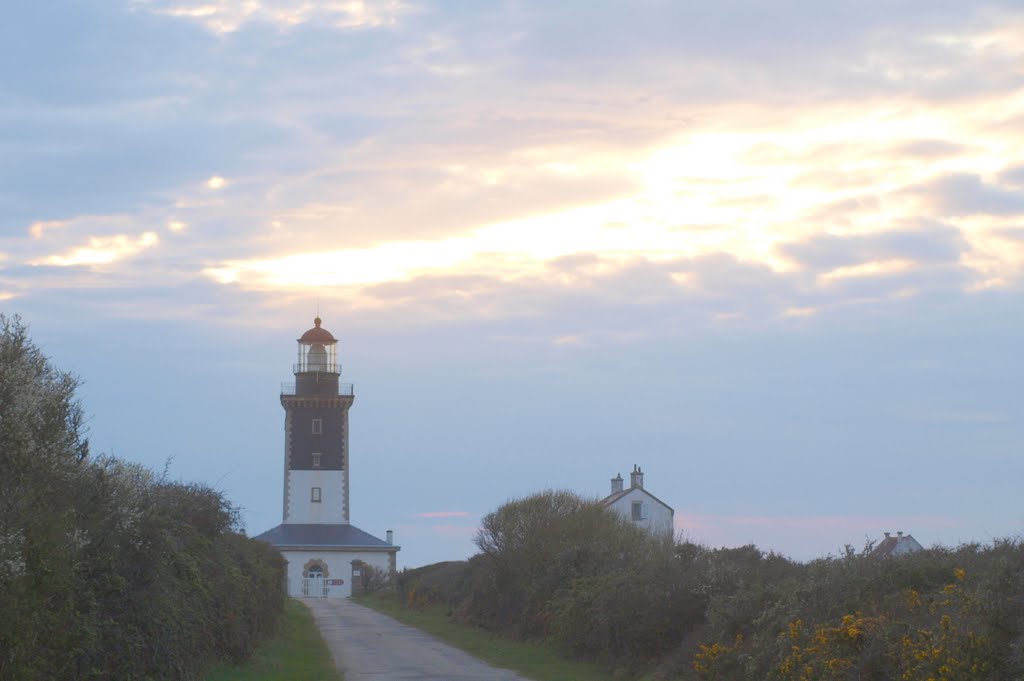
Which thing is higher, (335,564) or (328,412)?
(328,412)

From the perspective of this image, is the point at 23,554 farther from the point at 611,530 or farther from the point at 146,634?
the point at 611,530

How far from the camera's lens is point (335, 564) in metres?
76.9

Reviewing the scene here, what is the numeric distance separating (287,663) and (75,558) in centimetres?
1075

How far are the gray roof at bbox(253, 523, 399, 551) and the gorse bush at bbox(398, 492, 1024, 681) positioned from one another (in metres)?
40.5

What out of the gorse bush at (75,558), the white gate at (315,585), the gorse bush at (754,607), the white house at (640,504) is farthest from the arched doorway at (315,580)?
the gorse bush at (75,558)

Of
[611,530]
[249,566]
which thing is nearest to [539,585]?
[611,530]

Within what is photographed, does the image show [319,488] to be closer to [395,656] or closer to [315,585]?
[315,585]

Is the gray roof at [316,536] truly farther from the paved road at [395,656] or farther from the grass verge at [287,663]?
the grass verge at [287,663]

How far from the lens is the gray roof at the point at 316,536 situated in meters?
76.0

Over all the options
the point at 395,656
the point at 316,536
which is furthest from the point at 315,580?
the point at 395,656

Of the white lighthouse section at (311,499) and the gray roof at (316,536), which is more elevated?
the white lighthouse section at (311,499)

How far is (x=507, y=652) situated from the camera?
96.9 feet

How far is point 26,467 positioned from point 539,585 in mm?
18966

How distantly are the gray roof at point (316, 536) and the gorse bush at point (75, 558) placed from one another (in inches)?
2180
